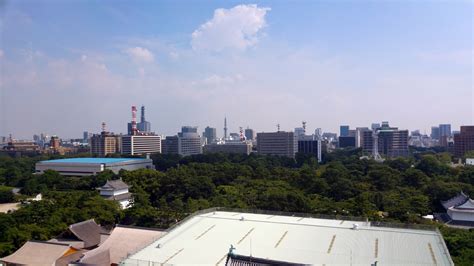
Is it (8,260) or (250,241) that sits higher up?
(250,241)

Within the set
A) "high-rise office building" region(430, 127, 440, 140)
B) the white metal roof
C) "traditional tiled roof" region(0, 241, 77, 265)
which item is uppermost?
"high-rise office building" region(430, 127, 440, 140)

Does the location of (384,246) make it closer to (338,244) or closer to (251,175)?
(338,244)

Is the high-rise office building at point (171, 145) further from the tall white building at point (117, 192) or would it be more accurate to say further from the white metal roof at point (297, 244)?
the white metal roof at point (297, 244)

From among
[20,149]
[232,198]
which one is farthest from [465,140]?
[20,149]

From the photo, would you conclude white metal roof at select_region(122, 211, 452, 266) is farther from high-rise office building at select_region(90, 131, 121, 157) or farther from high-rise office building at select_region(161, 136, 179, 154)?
high-rise office building at select_region(161, 136, 179, 154)

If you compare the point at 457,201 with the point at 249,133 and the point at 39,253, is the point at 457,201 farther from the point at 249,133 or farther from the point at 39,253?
the point at 249,133

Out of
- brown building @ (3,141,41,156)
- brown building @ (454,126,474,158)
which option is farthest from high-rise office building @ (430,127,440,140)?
brown building @ (3,141,41,156)

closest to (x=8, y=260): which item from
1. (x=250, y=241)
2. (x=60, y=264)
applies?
(x=60, y=264)

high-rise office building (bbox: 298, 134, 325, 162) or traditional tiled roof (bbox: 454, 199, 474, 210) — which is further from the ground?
high-rise office building (bbox: 298, 134, 325, 162)
